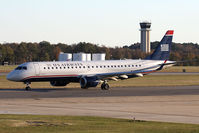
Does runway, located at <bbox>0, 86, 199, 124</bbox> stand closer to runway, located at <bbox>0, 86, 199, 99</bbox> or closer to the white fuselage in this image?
runway, located at <bbox>0, 86, 199, 99</bbox>

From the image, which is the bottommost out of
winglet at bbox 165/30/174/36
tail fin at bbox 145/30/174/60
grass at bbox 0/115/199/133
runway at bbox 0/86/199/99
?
runway at bbox 0/86/199/99

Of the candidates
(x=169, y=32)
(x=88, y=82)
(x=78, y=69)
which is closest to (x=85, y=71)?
(x=78, y=69)

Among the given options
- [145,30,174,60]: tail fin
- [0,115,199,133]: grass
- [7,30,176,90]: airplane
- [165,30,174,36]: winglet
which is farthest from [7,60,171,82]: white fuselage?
[0,115,199,133]: grass

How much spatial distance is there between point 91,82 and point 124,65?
6622 millimetres

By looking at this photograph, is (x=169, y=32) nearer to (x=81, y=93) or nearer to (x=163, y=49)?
(x=163, y=49)

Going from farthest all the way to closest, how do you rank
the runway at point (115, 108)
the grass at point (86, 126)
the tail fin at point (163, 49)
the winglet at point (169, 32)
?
the winglet at point (169, 32) < the tail fin at point (163, 49) < the runway at point (115, 108) < the grass at point (86, 126)

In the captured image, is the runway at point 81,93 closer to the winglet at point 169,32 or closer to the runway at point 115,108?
the runway at point 115,108

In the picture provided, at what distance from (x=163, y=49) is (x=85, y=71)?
520 inches

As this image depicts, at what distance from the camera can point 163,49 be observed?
2381 inches

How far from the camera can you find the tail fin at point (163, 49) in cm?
5969

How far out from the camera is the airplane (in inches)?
1992

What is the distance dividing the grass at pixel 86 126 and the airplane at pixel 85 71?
25370mm

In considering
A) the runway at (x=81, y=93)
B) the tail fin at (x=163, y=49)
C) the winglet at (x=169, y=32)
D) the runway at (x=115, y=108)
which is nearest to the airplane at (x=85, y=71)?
the tail fin at (x=163, y=49)

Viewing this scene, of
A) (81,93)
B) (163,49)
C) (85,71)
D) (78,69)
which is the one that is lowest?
(81,93)
